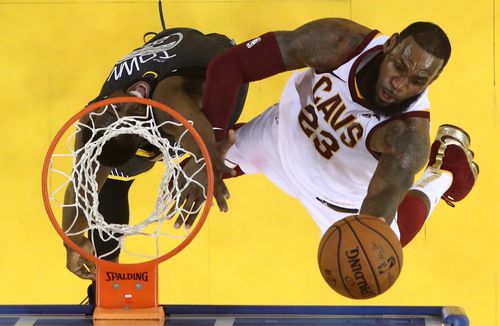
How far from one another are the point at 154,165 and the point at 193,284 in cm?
60

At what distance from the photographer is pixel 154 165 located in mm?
5125

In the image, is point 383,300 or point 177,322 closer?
point 177,322

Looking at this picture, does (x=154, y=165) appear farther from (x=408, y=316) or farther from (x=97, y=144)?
(x=408, y=316)

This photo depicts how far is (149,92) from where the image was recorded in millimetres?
4227

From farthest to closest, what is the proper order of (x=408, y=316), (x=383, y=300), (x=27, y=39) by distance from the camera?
(x=27, y=39) → (x=383, y=300) → (x=408, y=316)

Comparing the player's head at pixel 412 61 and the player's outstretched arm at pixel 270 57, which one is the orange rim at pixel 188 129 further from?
the player's head at pixel 412 61

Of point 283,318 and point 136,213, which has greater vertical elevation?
point 283,318

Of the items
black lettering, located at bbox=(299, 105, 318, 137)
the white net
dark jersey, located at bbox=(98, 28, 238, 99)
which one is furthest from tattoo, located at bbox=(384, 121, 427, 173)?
dark jersey, located at bbox=(98, 28, 238, 99)

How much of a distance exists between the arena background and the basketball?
1768 mm

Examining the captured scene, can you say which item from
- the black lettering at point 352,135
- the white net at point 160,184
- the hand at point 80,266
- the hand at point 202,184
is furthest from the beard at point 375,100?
the hand at point 80,266

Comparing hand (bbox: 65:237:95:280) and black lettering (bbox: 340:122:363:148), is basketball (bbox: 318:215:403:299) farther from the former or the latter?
hand (bbox: 65:237:95:280)

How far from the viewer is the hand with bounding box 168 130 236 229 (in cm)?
362

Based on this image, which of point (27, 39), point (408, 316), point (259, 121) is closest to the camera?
point (408, 316)

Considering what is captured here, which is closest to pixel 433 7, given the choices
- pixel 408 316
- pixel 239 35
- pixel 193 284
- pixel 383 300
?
pixel 239 35
